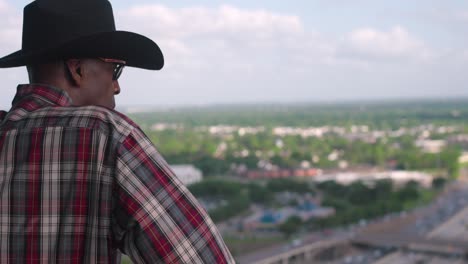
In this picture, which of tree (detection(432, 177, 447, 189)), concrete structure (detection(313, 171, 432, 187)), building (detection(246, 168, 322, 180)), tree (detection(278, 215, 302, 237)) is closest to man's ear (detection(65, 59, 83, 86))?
tree (detection(278, 215, 302, 237))

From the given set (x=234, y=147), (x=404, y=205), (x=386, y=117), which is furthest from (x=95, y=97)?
(x=386, y=117)


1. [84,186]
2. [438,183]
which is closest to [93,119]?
[84,186]

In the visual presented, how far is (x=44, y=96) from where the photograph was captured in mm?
462

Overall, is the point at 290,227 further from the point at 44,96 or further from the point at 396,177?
the point at 44,96

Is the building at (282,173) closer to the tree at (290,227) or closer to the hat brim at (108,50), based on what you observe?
the tree at (290,227)

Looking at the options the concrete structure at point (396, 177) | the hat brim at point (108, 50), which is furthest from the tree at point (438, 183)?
the hat brim at point (108, 50)

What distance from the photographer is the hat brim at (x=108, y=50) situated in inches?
18.1

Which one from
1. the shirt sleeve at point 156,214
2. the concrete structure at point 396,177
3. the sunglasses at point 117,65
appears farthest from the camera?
the concrete structure at point 396,177

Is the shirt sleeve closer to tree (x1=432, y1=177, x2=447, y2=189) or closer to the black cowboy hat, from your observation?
the black cowboy hat

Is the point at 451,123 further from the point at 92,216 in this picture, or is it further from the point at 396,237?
the point at 92,216

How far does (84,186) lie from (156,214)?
0.06 meters

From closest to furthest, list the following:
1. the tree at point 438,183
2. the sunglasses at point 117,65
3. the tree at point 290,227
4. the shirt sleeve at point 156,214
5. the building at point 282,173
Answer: the shirt sleeve at point 156,214 < the sunglasses at point 117,65 < the tree at point 290,227 < the tree at point 438,183 < the building at point 282,173

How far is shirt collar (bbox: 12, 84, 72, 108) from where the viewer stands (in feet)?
1.51

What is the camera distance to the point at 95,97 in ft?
1.59
